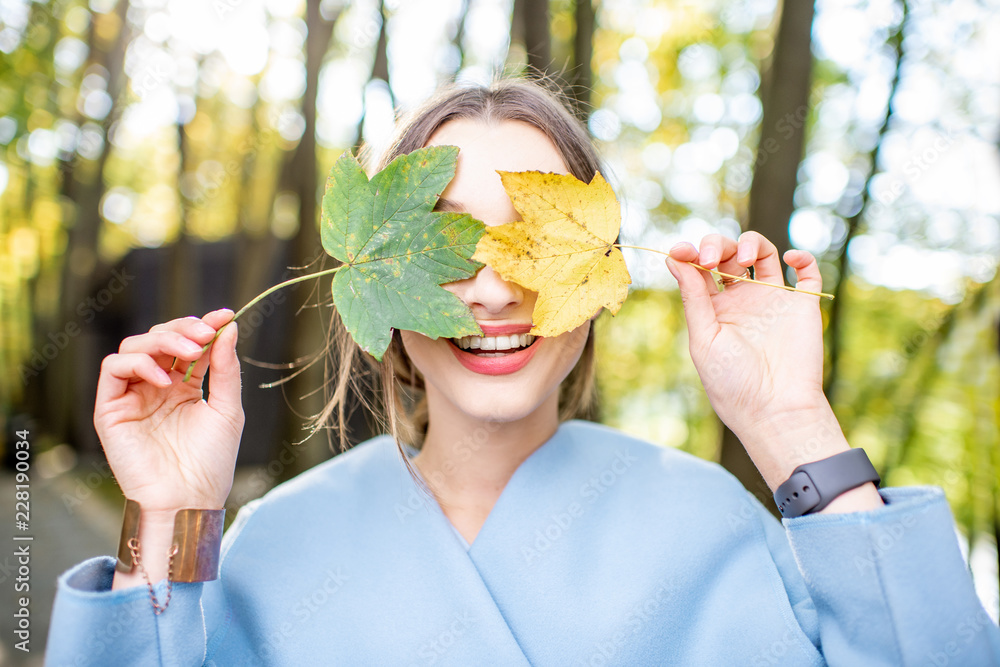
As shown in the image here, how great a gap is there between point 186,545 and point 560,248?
3.40 feet

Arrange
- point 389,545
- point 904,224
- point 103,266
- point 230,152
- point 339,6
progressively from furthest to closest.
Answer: point 103,266
point 230,152
point 339,6
point 904,224
point 389,545

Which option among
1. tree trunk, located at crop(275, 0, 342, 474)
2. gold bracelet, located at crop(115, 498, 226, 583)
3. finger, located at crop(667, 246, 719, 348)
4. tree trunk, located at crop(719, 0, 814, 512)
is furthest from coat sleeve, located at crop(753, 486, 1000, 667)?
tree trunk, located at crop(275, 0, 342, 474)

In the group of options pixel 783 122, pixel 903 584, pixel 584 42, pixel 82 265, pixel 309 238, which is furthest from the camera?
pixel 82 265

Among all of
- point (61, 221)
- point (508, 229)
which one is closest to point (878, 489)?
point (508, 229)

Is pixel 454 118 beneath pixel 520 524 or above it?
above

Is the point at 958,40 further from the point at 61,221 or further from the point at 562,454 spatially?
the point at 61,221

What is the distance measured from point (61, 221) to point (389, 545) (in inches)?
436

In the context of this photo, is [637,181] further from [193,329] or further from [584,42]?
[193,329]

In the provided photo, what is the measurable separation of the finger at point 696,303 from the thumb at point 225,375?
103 centimetres

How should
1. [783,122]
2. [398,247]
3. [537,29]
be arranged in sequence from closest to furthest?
[398,247] → [783,122] → [537,29]

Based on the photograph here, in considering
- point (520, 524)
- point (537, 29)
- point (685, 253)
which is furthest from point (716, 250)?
point (537, 29)

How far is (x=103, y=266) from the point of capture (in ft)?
32.1

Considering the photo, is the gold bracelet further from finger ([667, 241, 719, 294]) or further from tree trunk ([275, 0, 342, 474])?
tree trunk ([275, 0, 342, 474])

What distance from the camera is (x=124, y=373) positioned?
1305 millimetres
